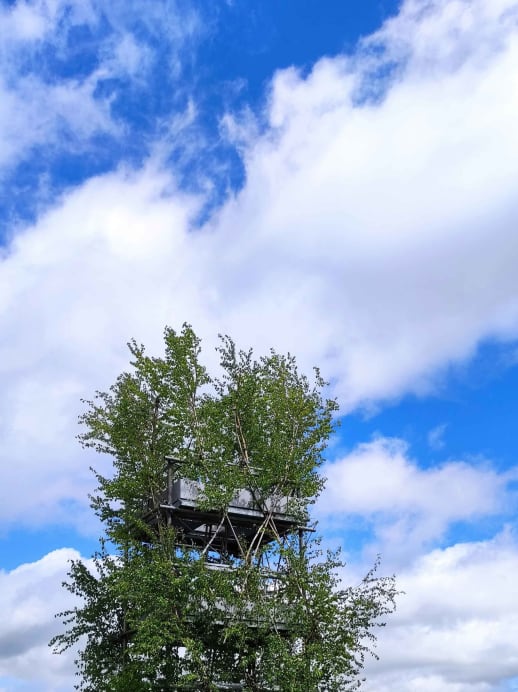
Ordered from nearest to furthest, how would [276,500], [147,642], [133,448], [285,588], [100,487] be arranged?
[147,642]
[285,588]
[276,500]
[133,448]
[100,487]

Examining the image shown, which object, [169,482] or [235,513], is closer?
[235,513]

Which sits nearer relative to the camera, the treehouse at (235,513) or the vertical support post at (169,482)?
the treehouse at (235,513)

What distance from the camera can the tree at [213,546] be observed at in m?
28.8

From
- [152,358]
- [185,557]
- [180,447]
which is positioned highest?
[152,358]

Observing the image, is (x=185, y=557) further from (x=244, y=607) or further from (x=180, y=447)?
(x=180, y=447)

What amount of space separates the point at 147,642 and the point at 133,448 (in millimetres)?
9934

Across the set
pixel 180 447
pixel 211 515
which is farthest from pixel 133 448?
pixel 211 515

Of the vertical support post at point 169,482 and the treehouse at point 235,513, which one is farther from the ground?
the vertical support post at point 169,482

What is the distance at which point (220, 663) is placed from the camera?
96.5 feet

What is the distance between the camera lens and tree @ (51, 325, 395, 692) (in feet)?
94.4

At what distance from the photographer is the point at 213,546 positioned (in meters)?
36.5

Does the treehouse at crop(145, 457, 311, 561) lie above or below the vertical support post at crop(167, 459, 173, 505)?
below

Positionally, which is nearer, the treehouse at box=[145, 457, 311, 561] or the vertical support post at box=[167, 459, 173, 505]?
the treehouse at box=[145, 457, 311, 561]

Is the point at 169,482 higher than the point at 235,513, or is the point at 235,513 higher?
the point at 169,482
